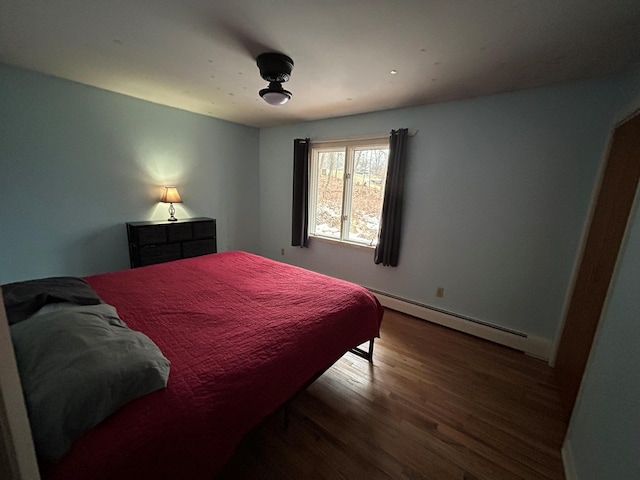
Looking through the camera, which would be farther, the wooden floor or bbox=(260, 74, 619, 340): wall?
bbox=(260, 74, 619, 340): wall

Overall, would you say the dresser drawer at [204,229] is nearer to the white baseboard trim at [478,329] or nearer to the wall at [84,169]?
the wall at [84,169]

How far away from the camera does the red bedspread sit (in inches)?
31.9

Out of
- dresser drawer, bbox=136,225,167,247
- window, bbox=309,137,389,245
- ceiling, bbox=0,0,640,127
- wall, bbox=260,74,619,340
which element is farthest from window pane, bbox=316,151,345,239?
dresser drawer, bbox=136,225,167,247

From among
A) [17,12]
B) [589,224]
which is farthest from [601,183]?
[17,12]

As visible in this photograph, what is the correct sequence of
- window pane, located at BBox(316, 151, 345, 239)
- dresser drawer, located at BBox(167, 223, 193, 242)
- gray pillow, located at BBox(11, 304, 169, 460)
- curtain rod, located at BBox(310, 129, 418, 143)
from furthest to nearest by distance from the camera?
window pane, located at BBox(316, 151, 345, 239)
dresser drawer, located at BBox(167, 223, 193, 242)
curtain rod, located at BBox(310, 129, 418, 143)
gray pillow, located at BBox(11, 304, 169, 460)

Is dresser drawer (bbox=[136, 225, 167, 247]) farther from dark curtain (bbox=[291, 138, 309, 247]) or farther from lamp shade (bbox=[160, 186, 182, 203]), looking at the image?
dark curtain (bbox=[291, 138, 309, 247])

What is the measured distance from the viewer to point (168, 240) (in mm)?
3158

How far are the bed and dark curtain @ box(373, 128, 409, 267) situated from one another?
1143 millimetres

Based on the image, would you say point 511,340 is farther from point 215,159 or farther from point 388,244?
point 215,159

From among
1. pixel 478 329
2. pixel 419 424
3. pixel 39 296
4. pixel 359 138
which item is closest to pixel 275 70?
pixel 359 138

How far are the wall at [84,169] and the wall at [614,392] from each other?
13.8 ft

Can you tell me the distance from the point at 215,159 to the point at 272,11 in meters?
2.79

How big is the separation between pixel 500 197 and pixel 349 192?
Result: 5.63ft

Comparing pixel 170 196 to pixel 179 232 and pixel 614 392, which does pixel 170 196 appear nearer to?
pixel 179 232
